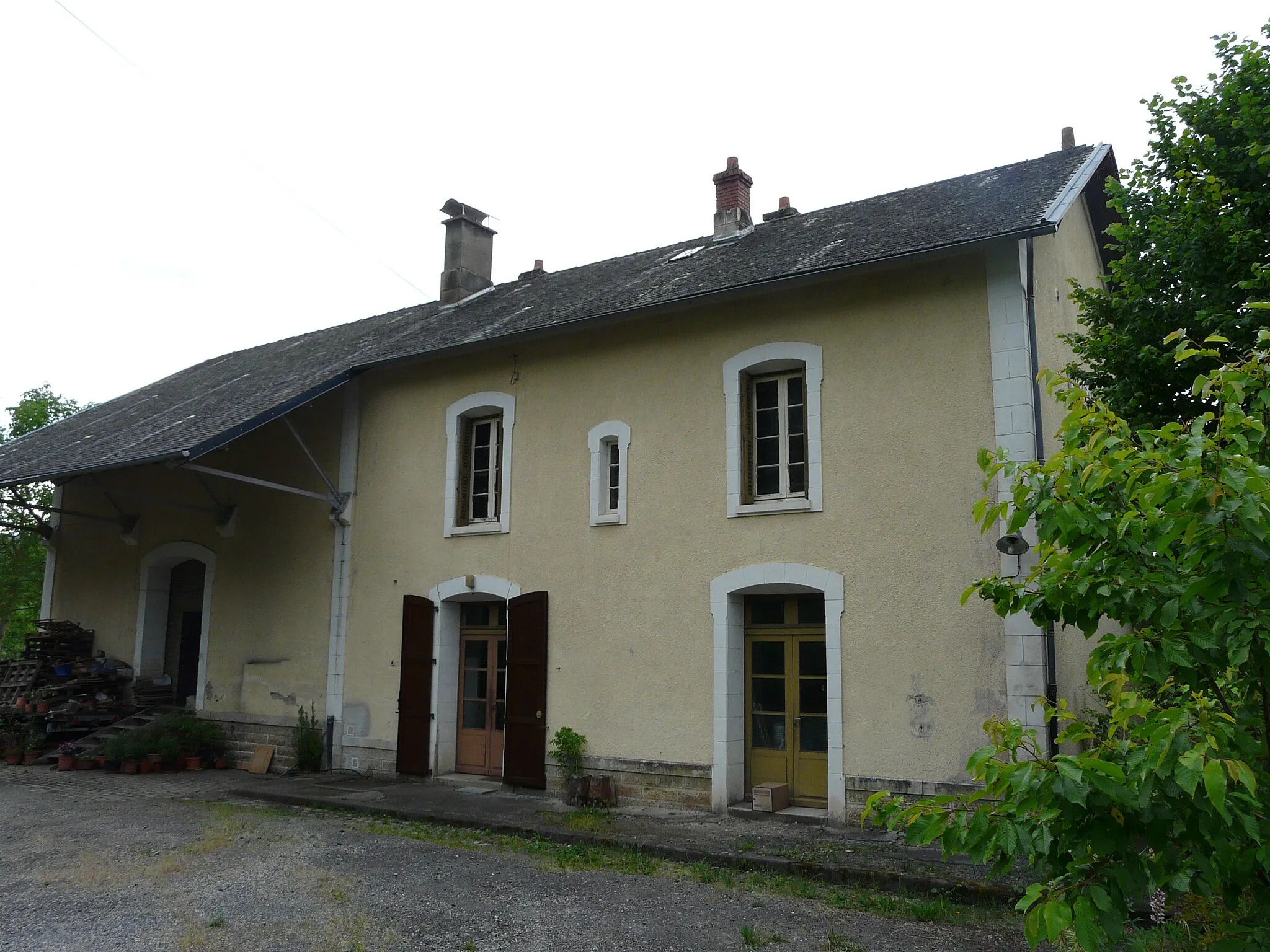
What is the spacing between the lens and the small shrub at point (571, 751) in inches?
377

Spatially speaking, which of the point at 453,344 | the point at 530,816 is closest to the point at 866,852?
the point at 530,816

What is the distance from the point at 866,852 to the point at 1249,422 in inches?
216

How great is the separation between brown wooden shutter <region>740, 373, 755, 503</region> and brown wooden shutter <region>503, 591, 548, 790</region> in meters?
2.45

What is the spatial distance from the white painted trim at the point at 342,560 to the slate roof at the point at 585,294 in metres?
0.57

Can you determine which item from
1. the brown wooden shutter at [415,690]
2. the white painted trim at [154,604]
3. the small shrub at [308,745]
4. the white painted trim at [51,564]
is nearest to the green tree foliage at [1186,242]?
the brown wooden shutter at [415,690]

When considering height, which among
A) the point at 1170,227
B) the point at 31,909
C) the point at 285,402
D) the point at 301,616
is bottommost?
the point at 31,909

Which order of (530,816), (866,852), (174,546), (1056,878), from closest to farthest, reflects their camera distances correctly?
1. (1056,878)
2. (866,852)
3. (530,816)
4. (174,546)

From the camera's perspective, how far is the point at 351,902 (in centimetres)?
605

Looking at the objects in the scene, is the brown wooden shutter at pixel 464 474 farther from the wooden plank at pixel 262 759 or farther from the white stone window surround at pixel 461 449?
the wooden plank at pixel 262 759

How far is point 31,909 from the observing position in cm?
596

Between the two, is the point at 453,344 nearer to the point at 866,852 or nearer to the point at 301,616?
the point at 301,616

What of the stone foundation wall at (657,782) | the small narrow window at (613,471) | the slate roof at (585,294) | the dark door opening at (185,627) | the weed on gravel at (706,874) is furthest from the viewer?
the dark door opening at (185,627)

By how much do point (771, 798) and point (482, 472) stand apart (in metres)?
4.88

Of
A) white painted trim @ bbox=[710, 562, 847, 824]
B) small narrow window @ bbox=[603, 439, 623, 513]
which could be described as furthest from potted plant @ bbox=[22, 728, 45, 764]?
white painted trim @ bbox=[710, 562, 847, 824]
